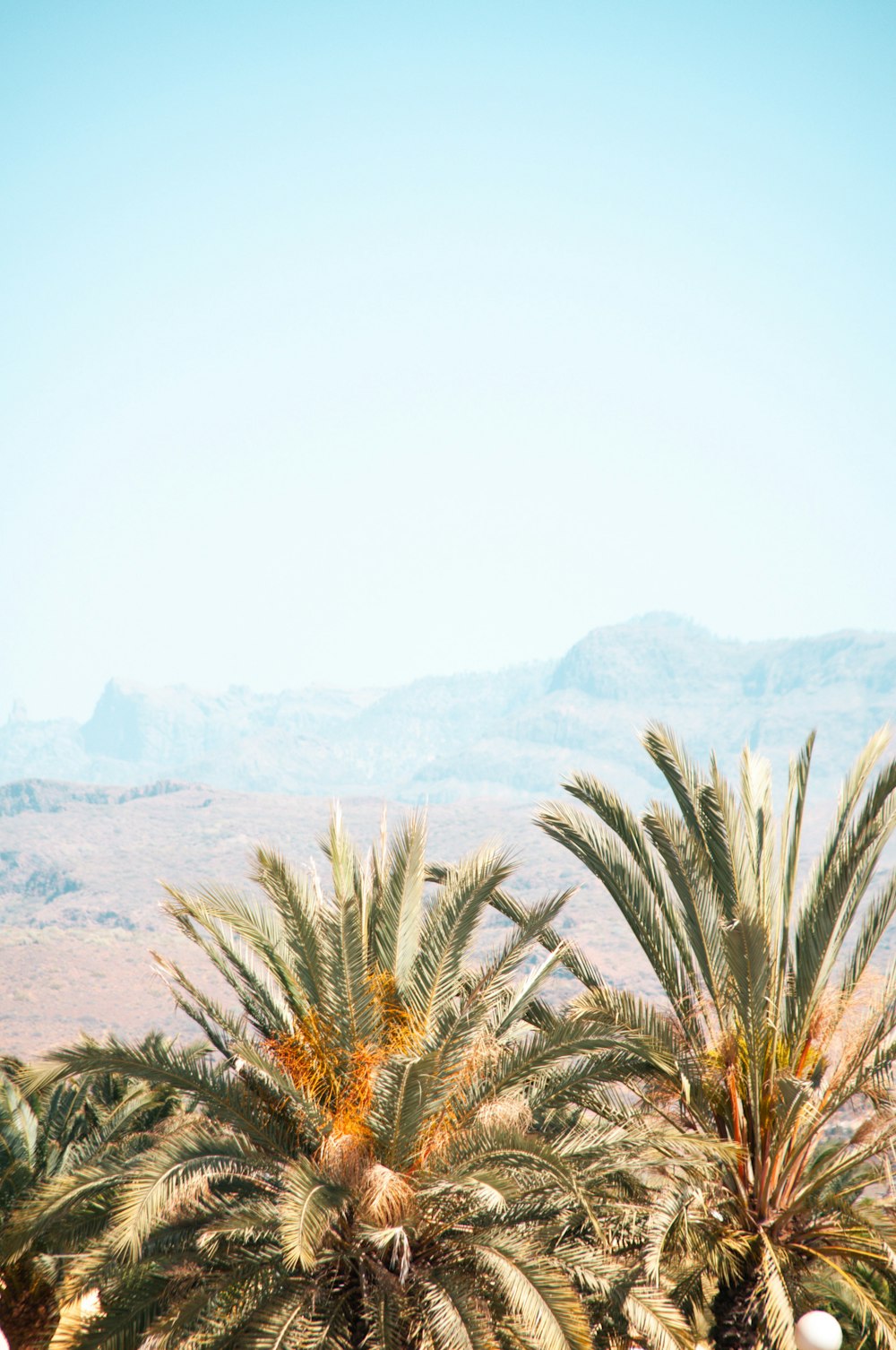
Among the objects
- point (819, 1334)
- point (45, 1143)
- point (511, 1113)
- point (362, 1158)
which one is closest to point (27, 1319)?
point (45, 1143)

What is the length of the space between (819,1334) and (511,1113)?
2824mm

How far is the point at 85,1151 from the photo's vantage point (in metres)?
14.2

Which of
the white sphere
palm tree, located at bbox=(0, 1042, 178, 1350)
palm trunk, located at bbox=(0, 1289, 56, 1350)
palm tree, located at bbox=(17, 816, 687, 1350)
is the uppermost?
palm tree, located at bbox=(17, 816, 687, 1350)

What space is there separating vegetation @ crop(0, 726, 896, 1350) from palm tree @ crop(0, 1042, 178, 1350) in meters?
1.46

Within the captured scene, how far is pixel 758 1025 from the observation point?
8.95 metres

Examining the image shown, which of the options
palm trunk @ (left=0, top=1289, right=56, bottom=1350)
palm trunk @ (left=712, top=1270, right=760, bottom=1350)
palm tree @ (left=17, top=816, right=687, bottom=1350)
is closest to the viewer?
palm tree @ (left=17, top=816, right=687, bottom=1350)

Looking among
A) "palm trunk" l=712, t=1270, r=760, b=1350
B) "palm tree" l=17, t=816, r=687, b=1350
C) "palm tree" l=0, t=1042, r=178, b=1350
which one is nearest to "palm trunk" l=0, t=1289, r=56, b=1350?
"palm tree" l=0, t=1042, r=178, b=1350

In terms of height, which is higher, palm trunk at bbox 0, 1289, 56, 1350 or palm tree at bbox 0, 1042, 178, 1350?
palm tree at bbox 0, 1042, 178, 1350

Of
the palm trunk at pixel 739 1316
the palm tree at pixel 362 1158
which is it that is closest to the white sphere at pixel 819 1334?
the palm trunk at pixel 739 1316

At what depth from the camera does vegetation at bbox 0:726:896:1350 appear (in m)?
8.12

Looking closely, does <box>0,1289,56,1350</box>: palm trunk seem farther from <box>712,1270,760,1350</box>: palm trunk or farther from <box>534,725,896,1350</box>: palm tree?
<box>534,725,896,1350</box>: palm tree

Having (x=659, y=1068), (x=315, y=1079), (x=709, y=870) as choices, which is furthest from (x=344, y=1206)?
(x=709, y=870)

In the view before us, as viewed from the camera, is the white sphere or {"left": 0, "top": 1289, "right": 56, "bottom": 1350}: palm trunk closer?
the white sphere

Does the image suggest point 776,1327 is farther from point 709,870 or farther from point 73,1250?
point 73,1250
